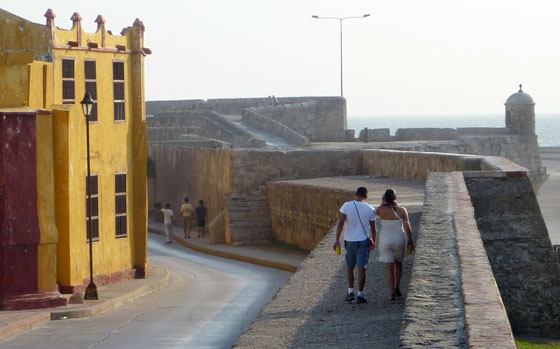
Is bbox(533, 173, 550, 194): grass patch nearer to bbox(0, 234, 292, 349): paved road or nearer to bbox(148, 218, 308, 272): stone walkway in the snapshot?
bbox(148, 218, 308, 272): stone walkway

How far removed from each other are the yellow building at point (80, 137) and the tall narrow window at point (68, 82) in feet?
0.07

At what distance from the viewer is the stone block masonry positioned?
17.1 meters

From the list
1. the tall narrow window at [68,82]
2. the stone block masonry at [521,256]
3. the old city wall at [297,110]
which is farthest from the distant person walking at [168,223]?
the old city wall at [297,110]

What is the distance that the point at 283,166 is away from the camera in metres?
32.5

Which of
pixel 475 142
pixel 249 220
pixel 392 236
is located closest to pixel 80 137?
pixel 249 220

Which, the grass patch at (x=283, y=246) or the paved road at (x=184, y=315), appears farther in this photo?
the grass patch at (x=283, y=246)

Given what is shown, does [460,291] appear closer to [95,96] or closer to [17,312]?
[17,312]

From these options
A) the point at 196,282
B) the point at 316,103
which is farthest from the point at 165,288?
the point at 316,103

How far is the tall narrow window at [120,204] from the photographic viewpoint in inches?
1029

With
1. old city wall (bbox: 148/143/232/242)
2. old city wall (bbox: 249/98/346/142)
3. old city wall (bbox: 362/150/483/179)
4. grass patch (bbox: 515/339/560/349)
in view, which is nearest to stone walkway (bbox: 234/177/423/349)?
grass patch (bbox: 515/339/560/349)

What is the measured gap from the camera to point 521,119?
160ft

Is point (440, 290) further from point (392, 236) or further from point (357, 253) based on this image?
point (357, 253)

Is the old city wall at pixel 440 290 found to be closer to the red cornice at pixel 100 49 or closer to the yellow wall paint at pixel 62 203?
the yellow wall paint at pixel 62 203

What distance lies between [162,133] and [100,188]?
863 inches
